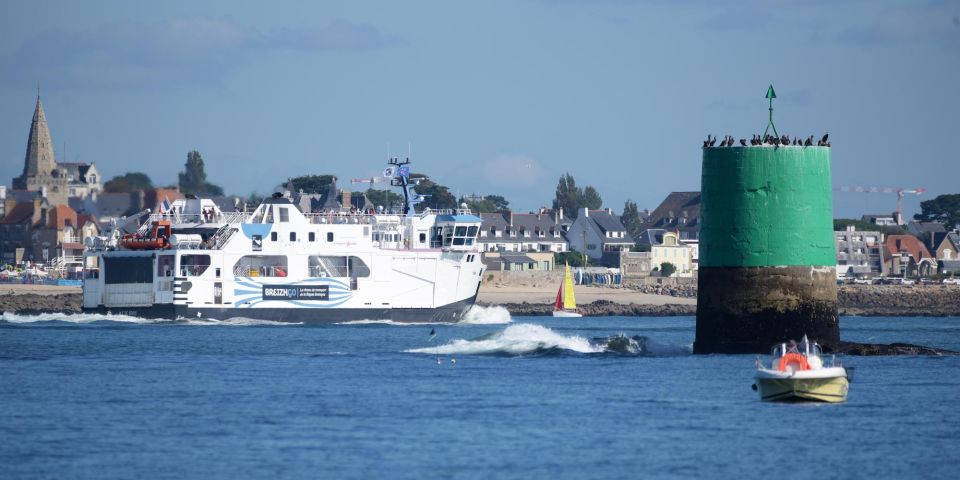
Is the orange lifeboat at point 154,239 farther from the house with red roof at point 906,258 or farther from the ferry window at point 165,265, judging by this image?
the house with red roof at point 906,258

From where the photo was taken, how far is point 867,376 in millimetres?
42750

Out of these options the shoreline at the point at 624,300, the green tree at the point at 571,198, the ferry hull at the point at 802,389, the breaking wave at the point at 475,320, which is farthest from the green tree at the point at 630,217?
the ferry hull at the point at 802,389

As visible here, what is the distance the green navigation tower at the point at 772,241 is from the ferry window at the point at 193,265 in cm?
3352

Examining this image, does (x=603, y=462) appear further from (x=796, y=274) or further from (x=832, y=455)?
(x=796, y=274)

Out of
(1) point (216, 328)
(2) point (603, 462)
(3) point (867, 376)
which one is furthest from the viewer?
(1) point (216, 328)

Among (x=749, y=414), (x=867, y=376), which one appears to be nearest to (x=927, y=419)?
(x=749, y=414)

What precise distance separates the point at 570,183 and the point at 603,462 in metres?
155

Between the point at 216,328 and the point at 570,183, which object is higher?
the point at 570,183

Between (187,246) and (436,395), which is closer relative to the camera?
(436,395)

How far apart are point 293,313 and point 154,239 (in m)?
7.51

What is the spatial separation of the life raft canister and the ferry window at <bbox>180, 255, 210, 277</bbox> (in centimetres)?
4068

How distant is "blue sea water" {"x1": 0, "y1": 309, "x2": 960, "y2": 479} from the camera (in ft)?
94.0

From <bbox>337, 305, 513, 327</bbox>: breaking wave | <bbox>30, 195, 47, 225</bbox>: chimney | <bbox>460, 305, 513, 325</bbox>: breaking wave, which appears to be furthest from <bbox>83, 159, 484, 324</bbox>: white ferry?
<bbox>30, 195, 47, 225</bbox>: chimney

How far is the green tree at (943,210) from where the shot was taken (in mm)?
175750
